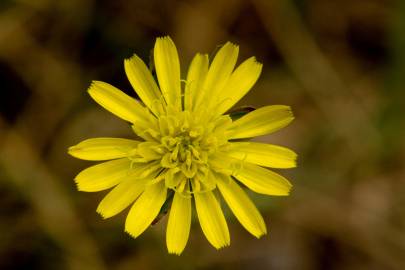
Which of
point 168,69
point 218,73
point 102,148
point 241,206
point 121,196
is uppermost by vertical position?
point 168,69

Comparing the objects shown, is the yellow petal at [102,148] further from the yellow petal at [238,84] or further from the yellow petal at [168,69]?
the yellow petal at [238,84]

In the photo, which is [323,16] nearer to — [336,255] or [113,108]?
[336,255]

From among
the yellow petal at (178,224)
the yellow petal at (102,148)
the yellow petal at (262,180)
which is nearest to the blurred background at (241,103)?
the yellow petal at (262,180)

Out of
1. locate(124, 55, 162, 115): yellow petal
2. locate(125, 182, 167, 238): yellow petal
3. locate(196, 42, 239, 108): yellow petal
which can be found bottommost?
locate(125, 182, 167, 238): yellow petal

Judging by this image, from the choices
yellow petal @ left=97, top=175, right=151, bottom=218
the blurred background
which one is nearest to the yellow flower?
yellow petal @ left=97, top=175, right=151, bottom=218

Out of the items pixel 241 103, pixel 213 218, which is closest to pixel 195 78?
pixel 213 218

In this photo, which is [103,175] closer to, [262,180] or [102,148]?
[102,148]

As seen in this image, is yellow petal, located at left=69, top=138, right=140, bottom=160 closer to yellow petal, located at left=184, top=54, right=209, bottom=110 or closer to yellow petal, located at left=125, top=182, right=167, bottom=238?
yellow petal, located at left=125, top=182, right=167, bottom=238
